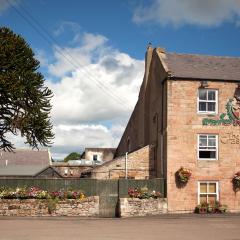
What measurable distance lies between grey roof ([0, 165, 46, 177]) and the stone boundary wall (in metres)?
28.8

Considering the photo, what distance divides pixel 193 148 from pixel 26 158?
3714 centimetres

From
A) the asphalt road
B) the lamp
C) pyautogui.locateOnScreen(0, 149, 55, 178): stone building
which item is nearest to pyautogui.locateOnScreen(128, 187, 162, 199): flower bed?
the asphalt road

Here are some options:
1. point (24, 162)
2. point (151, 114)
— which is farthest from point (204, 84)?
point (24, 162)

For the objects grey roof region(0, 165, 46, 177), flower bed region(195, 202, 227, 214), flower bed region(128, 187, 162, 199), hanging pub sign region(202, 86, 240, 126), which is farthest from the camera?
grey roof region(0, 165, 46, 177)

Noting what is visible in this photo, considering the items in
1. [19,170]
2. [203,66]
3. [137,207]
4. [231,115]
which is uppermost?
[203,66]

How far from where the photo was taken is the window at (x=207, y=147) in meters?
30.0

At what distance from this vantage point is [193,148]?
29.8m

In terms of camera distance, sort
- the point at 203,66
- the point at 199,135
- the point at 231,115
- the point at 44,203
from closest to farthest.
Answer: the point at 44,203
the point at 199,135
the point at 231,115
the point at 203,66

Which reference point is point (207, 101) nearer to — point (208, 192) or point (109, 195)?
point (208, 192)

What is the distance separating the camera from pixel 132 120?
42625 millimetres

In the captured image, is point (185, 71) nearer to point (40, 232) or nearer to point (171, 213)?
point (171, 213)

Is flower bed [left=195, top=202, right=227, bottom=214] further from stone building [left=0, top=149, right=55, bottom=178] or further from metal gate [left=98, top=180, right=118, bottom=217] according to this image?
stone building [left=0, top=149, right=55, bottom=178]

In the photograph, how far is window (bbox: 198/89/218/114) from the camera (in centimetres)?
3033

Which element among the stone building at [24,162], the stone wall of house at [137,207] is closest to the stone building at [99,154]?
the stone building at [24,162]
